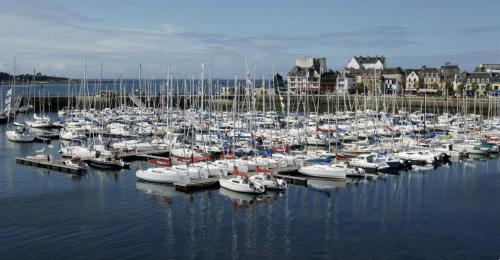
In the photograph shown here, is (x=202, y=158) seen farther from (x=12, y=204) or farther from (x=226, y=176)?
(x=12, y=204)

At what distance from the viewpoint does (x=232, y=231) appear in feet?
97.0

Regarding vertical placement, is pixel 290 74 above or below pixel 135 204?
above

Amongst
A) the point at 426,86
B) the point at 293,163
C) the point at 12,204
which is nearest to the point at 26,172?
the point at 12,204

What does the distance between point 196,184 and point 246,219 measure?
739 cm

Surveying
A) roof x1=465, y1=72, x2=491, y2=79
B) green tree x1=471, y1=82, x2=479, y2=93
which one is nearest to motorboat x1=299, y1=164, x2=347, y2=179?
green tree x1=471, y1=82, x2=479, y2=93

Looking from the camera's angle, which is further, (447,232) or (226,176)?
(226,176)

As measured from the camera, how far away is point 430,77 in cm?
13425

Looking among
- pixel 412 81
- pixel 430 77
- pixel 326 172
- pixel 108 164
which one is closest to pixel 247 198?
pixel 326 172

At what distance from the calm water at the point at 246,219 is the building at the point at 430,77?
93509 mm

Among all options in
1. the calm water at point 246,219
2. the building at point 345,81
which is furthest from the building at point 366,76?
the calm water at point 246,219

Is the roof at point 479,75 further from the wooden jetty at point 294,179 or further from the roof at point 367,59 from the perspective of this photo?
the wooden jetty at point 294,179

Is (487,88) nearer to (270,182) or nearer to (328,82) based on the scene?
(328,82)

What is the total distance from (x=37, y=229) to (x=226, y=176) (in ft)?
48.4

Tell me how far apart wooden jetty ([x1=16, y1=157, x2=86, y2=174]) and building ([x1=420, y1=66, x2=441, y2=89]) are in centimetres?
10377
